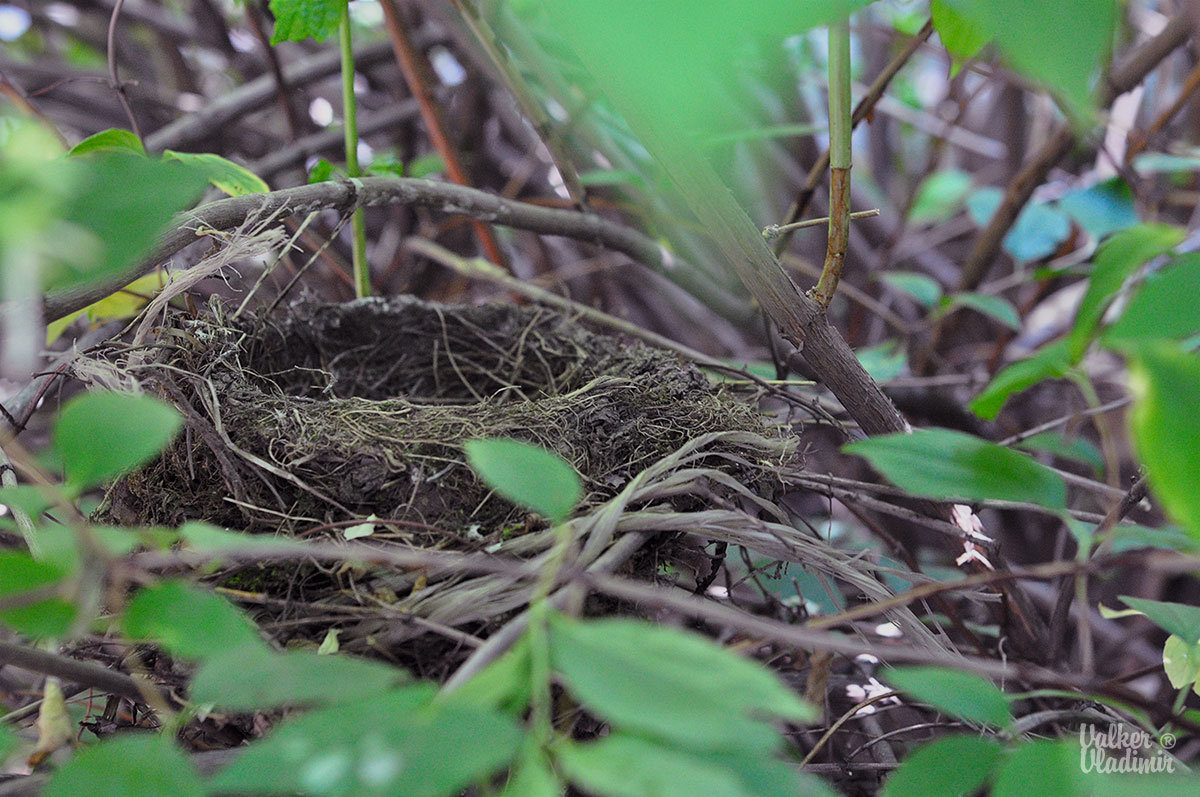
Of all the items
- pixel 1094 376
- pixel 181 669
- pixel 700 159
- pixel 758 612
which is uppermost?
pixel 700 159

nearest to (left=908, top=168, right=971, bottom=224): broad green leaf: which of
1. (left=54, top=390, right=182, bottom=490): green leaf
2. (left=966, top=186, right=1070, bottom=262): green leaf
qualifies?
(left=966, top=186, right=1070, bottom=262): green leaf

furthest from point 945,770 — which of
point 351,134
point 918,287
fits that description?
point 918,287

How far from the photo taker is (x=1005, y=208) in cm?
118

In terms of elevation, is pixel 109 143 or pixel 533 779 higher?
pixel 109 143

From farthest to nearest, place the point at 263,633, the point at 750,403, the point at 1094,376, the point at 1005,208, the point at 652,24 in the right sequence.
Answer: the point at 1094,376 < the point at 1005,208 < the point at 750,403 < the point at 263,633 < the point at 652,24

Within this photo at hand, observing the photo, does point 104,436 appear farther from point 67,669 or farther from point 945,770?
point 945,770

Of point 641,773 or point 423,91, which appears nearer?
point 641,773

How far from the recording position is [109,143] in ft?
2.14

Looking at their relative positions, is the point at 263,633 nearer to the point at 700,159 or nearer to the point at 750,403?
the point at 700,159

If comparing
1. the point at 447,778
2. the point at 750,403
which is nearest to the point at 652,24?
the point at 447,778

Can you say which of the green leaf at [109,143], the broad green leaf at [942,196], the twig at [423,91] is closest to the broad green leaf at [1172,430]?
the green leaf at [109,143]

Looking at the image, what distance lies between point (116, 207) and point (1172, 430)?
380 millimetres

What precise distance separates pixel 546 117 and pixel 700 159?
1.25 feet

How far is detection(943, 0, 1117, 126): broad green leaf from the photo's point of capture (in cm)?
24
